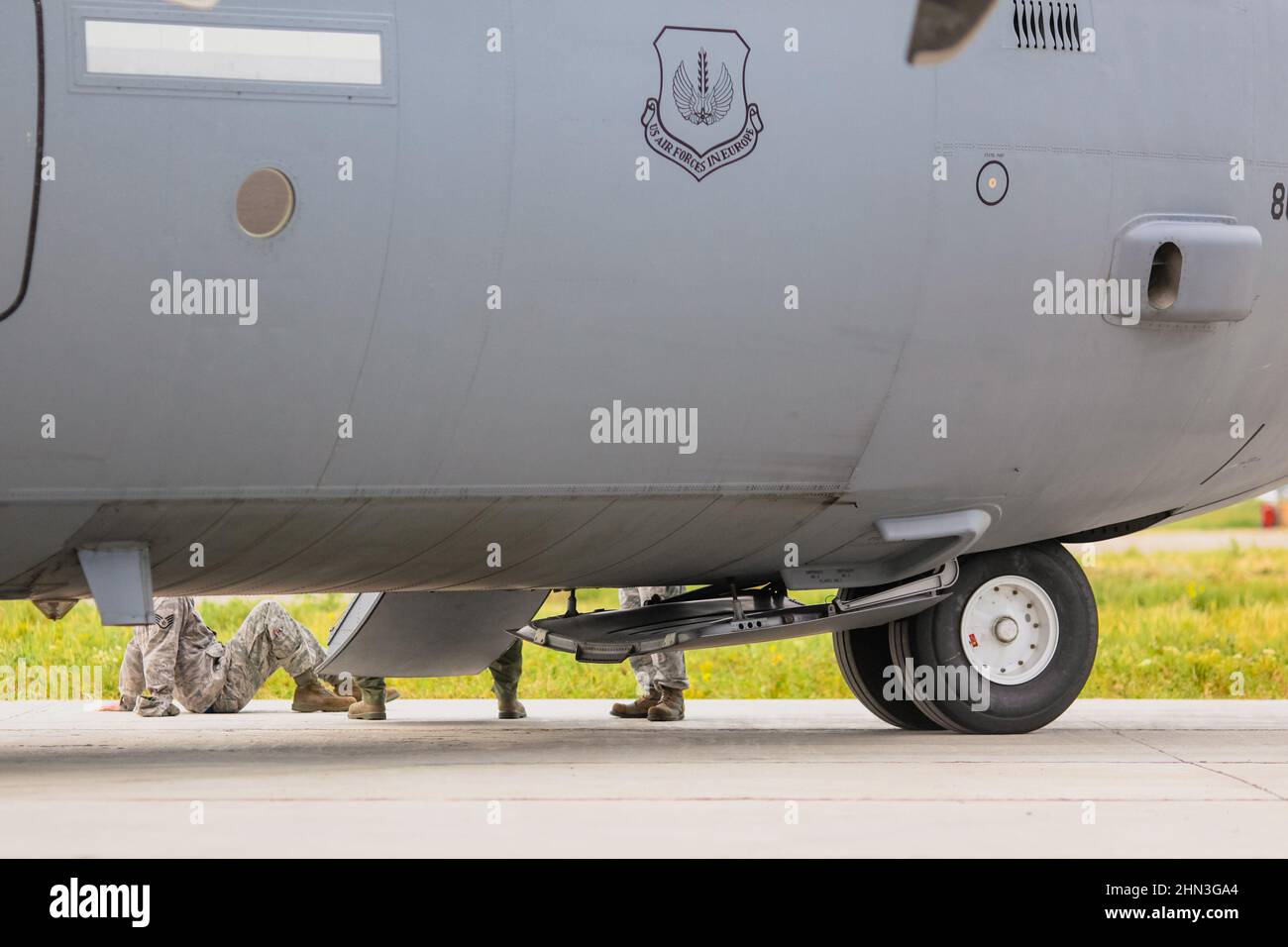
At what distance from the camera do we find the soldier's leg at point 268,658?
11.2m

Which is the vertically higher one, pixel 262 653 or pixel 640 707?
pixel 262 653

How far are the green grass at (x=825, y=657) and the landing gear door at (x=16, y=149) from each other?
619 centimetres

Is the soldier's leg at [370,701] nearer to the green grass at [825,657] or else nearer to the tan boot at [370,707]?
the tan boot at [370,707]

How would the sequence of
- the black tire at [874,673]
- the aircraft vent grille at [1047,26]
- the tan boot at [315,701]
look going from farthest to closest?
the tan boot at [315,701]
the black tire at [874,673]
the aircraft vent grille at [1047,26]

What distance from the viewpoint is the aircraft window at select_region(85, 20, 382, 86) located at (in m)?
6.85

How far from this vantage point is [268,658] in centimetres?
1129

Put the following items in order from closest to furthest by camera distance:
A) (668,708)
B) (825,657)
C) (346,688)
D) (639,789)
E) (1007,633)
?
(639,789) → (1007,633) → (668,708) → (346,688) → (825,657)

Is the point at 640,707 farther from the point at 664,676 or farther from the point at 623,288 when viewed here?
the point at 623,288

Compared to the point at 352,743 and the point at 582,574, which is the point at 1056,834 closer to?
the point at 582,574

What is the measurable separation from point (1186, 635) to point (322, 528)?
33.2ft

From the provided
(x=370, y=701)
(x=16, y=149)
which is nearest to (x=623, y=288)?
(x=16, y=149)

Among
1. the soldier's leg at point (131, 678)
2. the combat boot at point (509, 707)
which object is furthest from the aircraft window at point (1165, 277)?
the soldier's leg at point (131, 678)

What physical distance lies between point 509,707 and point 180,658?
2197mm

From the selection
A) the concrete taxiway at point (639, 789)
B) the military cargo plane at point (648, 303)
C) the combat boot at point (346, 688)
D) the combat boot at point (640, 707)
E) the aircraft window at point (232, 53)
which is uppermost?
the aircraft window at point (232, 53)
